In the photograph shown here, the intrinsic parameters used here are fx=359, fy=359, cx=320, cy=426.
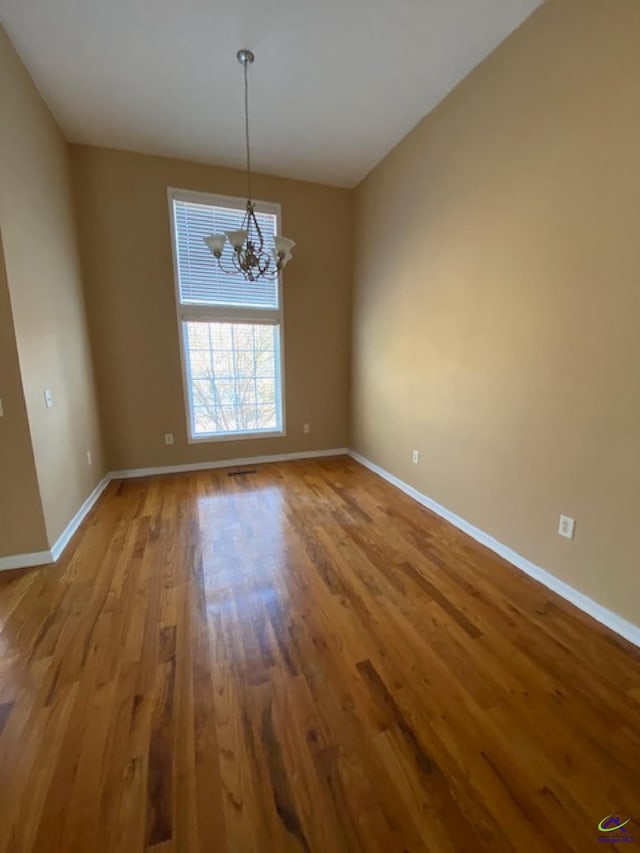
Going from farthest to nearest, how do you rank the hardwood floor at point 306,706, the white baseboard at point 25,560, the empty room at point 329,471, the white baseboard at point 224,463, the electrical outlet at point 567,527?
the white baseboard at point 224,463 → the white baseboard at point 25,560 → the electrical outlet at point 567,527 → the empty room at point 329,471 → the hardwood floor at point 306,706

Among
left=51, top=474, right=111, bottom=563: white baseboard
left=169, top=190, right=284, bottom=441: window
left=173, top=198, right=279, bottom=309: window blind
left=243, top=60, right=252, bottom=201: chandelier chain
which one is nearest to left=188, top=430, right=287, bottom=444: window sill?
left=169, top=190, right=284, bottom=441: window

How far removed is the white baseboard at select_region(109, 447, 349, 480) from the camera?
3.91 metres

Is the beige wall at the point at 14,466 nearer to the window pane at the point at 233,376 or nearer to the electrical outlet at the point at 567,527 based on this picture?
the window pane at the point at 233,376

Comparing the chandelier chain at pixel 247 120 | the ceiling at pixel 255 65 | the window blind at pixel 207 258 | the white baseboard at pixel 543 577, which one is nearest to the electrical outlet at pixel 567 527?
the white baseboard at pixel 543 577

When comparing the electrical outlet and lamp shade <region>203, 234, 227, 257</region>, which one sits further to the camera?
lamp shade <region>203, 234, 227, 257</region>

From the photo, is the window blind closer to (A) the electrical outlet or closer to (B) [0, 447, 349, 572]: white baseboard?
(B) [0, 447, 349, 572]: white baseboard

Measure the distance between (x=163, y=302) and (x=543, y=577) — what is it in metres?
3.99

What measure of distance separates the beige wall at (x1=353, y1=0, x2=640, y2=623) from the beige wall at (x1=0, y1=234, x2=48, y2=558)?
288cm

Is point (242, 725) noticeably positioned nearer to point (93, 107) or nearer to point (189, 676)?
point (189, 676)

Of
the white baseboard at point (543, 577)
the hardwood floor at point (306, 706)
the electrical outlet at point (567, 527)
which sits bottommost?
the hardwood floor at point (306, 706)

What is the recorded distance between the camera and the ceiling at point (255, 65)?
2.00 metres

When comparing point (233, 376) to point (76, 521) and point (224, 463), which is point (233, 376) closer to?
point (224, 463)

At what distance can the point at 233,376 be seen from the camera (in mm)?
4133

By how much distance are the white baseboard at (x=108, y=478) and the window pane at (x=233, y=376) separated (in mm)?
374
